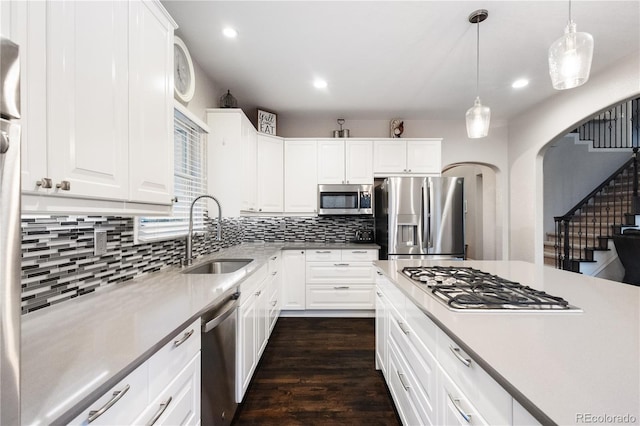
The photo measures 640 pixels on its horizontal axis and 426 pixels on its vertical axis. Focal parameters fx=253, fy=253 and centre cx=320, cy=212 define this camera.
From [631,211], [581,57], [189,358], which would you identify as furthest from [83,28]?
[631,211]

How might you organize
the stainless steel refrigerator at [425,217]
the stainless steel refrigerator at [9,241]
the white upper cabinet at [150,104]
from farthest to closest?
the stainless steel refrigerator at [425,217] → the white upper cabinet at [150,104] → the stainless steel refrigerator at [9,241]

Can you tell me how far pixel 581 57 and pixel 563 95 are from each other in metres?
2.49

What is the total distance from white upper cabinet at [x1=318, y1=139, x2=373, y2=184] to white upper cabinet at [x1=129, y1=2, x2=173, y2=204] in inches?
92.9

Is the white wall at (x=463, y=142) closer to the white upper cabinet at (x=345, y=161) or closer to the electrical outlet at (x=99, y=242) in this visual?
the white upper cabinet at (x=345, y=161)

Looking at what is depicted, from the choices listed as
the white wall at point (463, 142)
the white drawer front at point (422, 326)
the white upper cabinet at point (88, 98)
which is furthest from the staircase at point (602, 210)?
the white upper cabinet at point (88, 98)

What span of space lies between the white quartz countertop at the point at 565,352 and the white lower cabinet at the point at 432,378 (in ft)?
0.23

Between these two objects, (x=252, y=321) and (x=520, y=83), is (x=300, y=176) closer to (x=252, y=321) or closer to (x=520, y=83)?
(x=252, y=321)

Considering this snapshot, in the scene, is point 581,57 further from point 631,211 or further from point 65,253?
point 631,211

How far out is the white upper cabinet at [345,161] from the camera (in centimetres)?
358

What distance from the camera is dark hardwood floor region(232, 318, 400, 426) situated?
5.45 ft

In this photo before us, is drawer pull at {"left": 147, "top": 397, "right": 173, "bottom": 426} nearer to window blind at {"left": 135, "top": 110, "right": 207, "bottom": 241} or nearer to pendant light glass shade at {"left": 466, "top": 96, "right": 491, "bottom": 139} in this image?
window blind at {"left": 135, "top": 110, "right": 207, "bottom": 241}

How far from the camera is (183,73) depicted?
1.97 metres

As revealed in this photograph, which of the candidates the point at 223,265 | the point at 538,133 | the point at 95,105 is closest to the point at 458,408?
the point at 95,105

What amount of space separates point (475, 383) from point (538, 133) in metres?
4.04
